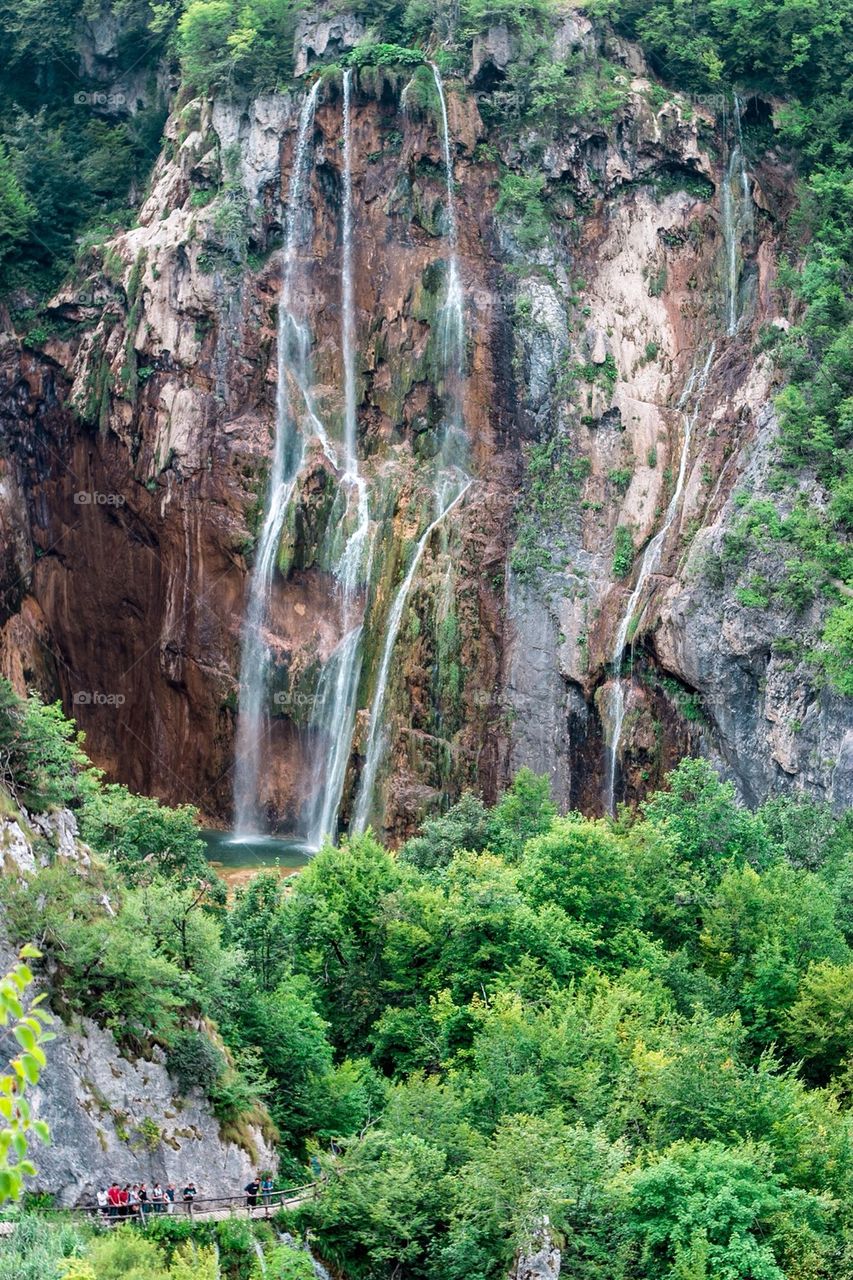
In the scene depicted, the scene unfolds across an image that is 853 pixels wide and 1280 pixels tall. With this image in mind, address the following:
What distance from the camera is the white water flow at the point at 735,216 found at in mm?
55938

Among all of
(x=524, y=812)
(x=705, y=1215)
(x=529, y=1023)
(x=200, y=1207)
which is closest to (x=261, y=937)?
(x=529, y=1023)

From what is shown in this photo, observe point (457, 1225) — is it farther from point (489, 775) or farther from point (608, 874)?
point (489, 775)

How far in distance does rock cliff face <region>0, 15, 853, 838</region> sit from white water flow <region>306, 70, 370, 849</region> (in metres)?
0.47

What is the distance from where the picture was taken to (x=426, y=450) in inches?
2256

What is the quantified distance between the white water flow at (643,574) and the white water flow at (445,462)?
23.2 feet

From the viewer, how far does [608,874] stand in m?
39.2

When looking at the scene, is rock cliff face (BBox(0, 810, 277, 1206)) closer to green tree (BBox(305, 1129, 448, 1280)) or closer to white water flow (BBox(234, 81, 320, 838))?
green tree (BBox(305, 1129, 448, 1280))

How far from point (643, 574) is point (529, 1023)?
22584mm

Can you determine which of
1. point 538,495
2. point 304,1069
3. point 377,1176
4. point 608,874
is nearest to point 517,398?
point 538,495

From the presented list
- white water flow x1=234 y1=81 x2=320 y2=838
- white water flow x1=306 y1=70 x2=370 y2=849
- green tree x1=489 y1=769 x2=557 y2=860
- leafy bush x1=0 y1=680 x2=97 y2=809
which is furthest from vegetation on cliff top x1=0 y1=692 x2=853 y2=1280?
white water flow x1=234 y1=81 x2=320 y2=838

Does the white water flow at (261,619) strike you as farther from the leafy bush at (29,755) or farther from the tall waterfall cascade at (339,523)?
the leafy bush at (29,755)

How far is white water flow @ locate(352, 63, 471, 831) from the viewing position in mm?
54188

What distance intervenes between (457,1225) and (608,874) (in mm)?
14442

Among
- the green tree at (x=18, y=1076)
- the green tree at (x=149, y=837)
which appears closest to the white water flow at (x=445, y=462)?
the green tree at (x=149, y=837)
